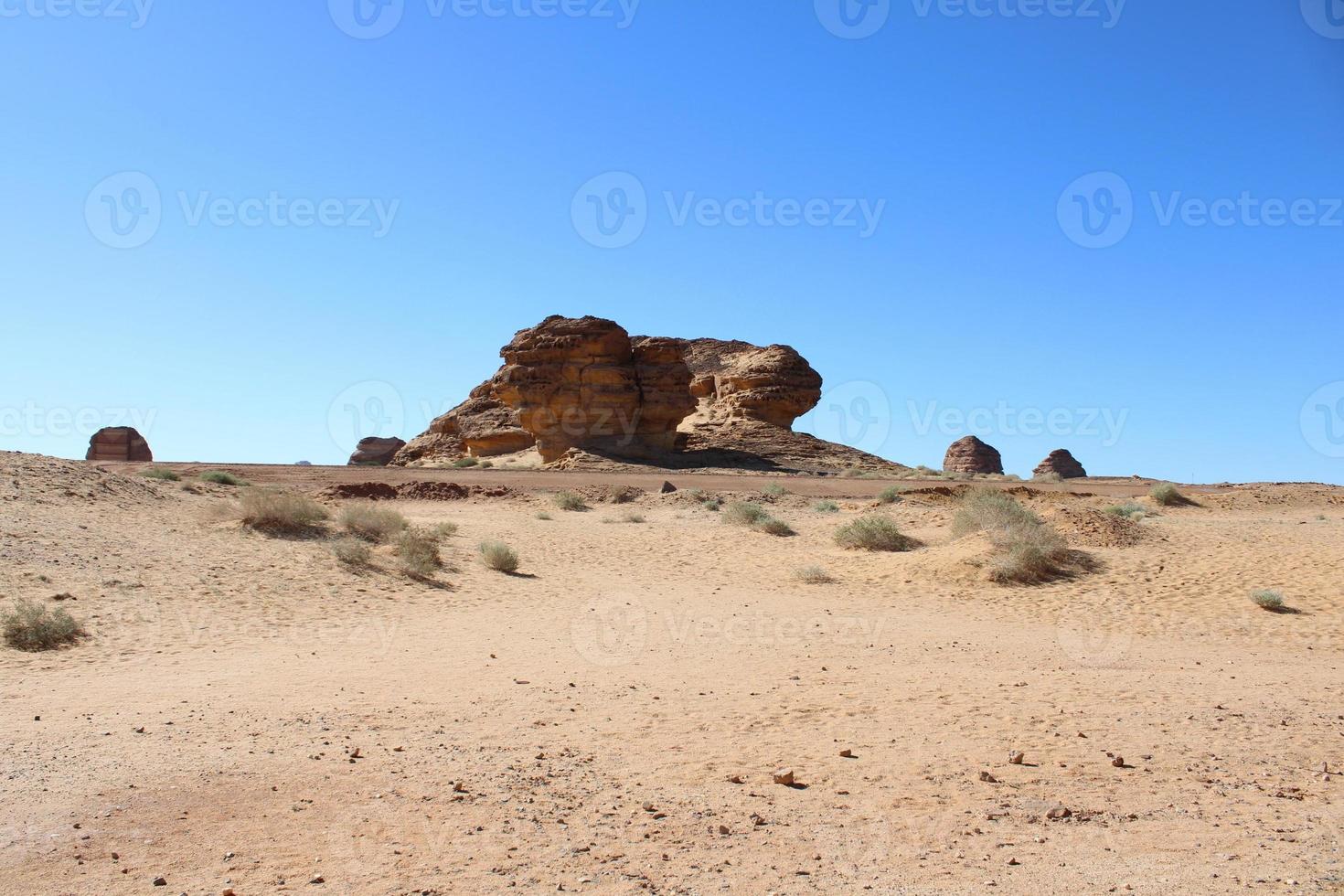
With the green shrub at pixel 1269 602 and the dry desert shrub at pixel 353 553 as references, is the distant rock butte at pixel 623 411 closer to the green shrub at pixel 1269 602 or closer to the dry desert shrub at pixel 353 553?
the dry desert shrub at pixel 353 553

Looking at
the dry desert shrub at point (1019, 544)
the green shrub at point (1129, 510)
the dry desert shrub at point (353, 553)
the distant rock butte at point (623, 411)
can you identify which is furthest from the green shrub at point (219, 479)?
the green shrub at point (1129, 510)

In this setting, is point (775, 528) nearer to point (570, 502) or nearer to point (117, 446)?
point (570, 502)

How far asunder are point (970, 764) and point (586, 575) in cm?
1082

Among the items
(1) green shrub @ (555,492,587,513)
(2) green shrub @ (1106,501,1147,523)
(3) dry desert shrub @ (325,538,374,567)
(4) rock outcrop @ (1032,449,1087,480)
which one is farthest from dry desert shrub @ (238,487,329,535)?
(4) rock outcrop @ (1032,449,1087,480)

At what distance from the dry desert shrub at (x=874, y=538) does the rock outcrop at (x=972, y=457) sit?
184 ft

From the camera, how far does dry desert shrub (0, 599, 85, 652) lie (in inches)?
369

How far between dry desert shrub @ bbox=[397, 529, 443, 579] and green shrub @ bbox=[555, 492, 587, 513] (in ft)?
34.0

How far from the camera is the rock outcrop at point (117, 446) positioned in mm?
56312

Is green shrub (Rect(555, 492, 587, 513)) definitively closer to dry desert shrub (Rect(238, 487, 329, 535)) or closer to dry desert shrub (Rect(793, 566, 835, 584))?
dry desert shrub (Rect(238, 487, 329, 535))

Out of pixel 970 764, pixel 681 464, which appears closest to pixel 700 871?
pixel 970 764

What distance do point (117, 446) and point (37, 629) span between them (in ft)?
178

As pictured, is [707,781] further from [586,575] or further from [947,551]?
[947,551]

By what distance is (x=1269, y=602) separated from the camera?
534 inches

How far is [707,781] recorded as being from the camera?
6.38 meters
